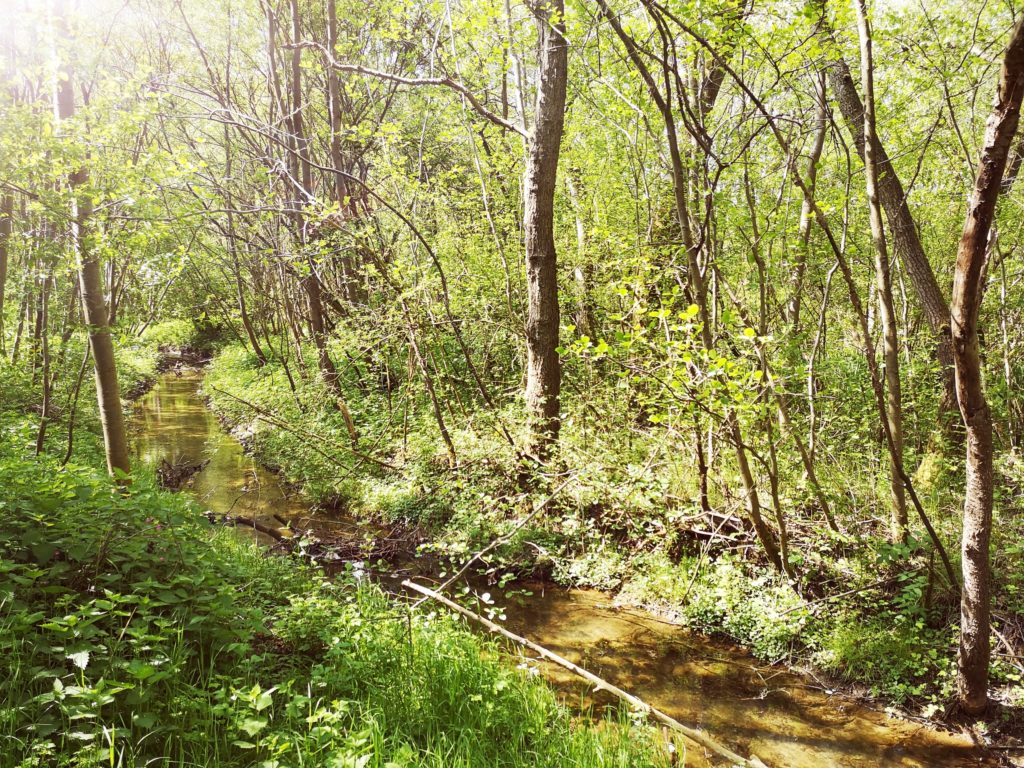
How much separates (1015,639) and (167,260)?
881 centimetres

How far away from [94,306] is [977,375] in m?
7.72

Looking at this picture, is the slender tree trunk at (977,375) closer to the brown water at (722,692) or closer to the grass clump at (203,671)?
the brown water at (722,692)

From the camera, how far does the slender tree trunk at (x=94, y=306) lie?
18.9 feet

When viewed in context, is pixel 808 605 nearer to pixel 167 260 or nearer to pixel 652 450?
pixel 652 450

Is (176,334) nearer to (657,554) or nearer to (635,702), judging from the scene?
(657,554)

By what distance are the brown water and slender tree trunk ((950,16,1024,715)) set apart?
57 centimetres

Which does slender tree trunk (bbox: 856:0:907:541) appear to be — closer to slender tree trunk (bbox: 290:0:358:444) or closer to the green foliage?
slender tree trunk (bbox: 290:0:358:444)

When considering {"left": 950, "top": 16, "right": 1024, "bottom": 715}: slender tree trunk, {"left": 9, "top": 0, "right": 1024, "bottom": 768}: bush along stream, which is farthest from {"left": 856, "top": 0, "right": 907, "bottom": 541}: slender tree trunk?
{"left": 950, "top": 16, "right": 1024, "bottom": 715}: slender tree trunk

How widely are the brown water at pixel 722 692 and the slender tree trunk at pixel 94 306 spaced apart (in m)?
4.70

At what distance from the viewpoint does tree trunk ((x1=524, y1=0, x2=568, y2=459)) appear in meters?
6.07

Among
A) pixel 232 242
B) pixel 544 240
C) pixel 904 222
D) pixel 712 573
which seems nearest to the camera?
pixel 712 573

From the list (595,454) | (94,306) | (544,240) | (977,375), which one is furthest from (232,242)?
(977,375)

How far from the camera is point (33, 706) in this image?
246cm

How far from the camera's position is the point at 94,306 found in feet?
20.1
